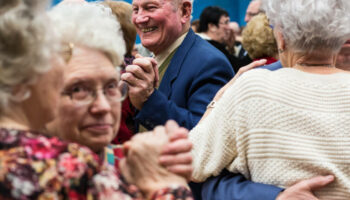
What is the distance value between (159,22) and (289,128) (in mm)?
1318

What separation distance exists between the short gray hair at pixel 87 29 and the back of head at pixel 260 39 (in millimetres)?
2261

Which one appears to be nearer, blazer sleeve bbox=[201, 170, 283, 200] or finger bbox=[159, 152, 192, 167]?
finger bbox=[159, 152, 192, 167]

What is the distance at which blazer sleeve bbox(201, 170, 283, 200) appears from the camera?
222 centimetres

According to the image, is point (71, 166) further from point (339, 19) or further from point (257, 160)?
point (339, 19)

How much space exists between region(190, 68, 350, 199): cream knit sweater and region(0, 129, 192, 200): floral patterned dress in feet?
3.05

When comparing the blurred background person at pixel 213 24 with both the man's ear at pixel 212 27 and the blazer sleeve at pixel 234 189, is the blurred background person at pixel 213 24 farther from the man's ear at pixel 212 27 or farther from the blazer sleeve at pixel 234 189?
the blazer sleeve at pixel 234 189

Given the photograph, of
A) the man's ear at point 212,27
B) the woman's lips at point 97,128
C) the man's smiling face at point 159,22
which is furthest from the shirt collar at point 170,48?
the man's ear at point 212,27

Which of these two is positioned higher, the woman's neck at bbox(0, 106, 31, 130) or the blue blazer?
the woman's neck at bbox(0, 106, 31, 130)

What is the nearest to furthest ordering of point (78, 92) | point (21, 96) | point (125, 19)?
point (21, 96) → point (78, 92) → point (125, 19)

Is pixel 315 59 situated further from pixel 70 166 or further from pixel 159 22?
pixel 70 166

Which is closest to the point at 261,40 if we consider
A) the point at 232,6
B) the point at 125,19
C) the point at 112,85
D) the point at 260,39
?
the point at 260,39

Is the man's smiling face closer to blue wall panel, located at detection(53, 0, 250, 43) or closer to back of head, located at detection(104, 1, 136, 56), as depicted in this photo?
back of head, located at detection(104, 1, 136, 56)

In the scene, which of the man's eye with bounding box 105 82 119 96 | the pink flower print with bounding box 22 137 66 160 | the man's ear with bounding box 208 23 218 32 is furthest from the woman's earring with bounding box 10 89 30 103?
the man's ear with bounding box 208 23 218 32

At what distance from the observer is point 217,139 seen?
2.28 metres
